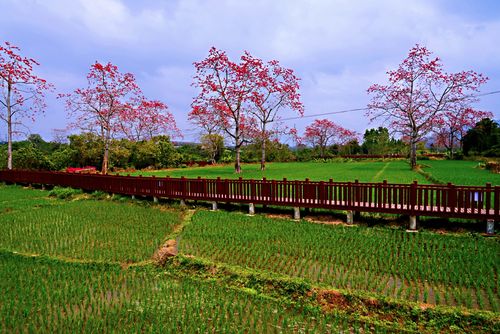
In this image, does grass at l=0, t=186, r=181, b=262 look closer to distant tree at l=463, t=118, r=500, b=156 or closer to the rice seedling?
the rice seedling

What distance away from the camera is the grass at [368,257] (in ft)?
19.7

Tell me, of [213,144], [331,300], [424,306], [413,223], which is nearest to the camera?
[424,306]

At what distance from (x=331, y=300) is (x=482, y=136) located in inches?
2155

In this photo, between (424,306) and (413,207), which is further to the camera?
(413,207)

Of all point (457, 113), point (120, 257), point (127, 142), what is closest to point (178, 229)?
point (120, 257)

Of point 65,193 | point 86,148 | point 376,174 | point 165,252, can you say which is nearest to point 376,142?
point 376,174

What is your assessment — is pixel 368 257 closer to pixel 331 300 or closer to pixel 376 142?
pixel 331 300

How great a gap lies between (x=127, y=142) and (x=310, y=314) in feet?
135

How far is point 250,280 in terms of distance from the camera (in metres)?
6.56

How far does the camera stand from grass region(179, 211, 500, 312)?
601 cm

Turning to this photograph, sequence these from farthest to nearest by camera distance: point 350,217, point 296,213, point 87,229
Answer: point 296,213
point 87,229
point 350,217

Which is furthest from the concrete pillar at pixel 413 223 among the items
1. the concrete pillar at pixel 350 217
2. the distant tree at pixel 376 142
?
the distant tree at pixel 376 142

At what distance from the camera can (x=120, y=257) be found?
827cm

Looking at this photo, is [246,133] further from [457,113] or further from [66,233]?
[66,233]
